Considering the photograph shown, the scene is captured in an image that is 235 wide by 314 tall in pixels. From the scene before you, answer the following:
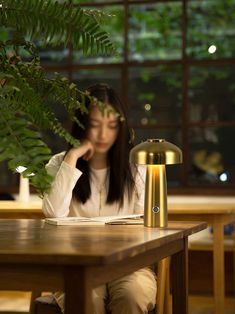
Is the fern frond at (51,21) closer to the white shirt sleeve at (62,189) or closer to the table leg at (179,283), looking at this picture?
the table leg at (179,283)

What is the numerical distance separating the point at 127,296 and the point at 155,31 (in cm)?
361

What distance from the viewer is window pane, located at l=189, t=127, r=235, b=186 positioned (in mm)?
5379

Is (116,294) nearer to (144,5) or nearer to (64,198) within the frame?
(64,198)

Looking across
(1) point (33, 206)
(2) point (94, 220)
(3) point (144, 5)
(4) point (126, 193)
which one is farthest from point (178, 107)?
(2) point (94, 220)

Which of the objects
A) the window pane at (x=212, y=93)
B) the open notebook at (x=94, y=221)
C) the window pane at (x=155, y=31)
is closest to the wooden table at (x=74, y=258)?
the open notebook at (x=94, y=221)

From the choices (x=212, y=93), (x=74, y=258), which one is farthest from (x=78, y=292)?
(x=212, y=93)

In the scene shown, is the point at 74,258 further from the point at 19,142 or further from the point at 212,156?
the point at 212,156

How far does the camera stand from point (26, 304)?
15.6 ft

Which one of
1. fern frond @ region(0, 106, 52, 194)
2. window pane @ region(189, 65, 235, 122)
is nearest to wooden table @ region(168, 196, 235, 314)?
window pane @ region(189, 65, 235, 122)

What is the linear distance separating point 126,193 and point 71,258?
1.55m

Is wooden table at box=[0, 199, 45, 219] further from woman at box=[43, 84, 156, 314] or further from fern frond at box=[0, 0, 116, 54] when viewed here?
fern frond at box=[0, 0, 116, 54]

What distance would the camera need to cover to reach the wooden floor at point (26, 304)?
4461 millimetres

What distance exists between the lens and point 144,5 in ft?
18.5

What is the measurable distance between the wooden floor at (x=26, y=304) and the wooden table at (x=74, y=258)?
2.58 metres
